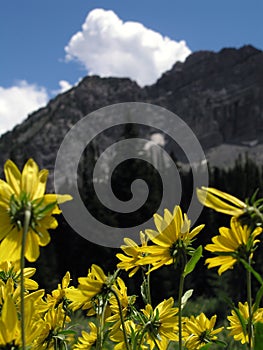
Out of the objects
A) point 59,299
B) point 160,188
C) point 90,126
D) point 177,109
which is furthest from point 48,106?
point 59,299

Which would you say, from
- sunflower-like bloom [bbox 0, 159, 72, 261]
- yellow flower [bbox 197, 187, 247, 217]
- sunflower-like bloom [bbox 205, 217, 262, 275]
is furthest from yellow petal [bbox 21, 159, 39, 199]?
sunflower-like bloom [bbox 205, 217, 262, 275]

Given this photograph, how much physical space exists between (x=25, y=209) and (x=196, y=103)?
479ft

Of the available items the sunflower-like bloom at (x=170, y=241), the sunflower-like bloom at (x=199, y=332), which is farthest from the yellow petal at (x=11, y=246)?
the sunflower-like bloom at (x=199, y=332)

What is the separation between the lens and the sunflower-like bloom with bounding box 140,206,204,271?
1.28 metres

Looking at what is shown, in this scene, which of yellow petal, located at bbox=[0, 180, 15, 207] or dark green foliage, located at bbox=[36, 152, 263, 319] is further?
dark green foliage, located at bbox=[36, 152, 263, 319]

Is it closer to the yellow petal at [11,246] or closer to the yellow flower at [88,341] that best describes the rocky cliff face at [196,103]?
the yellow flower at [88,341]

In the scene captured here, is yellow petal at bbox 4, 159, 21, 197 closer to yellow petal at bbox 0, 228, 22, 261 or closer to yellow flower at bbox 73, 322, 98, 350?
yellow petal at bbox 0, 228, 22, 261

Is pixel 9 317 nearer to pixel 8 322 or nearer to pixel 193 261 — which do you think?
pixel 8 322

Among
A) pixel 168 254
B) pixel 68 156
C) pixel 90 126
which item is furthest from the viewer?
pixel 90 126

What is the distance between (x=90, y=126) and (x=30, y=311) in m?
156

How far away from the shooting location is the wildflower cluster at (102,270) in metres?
0.94

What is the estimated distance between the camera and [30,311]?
41.7 inches

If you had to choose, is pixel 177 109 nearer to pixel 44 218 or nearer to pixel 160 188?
pixel 160 188

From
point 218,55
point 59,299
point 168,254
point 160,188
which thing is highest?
point 218,55
